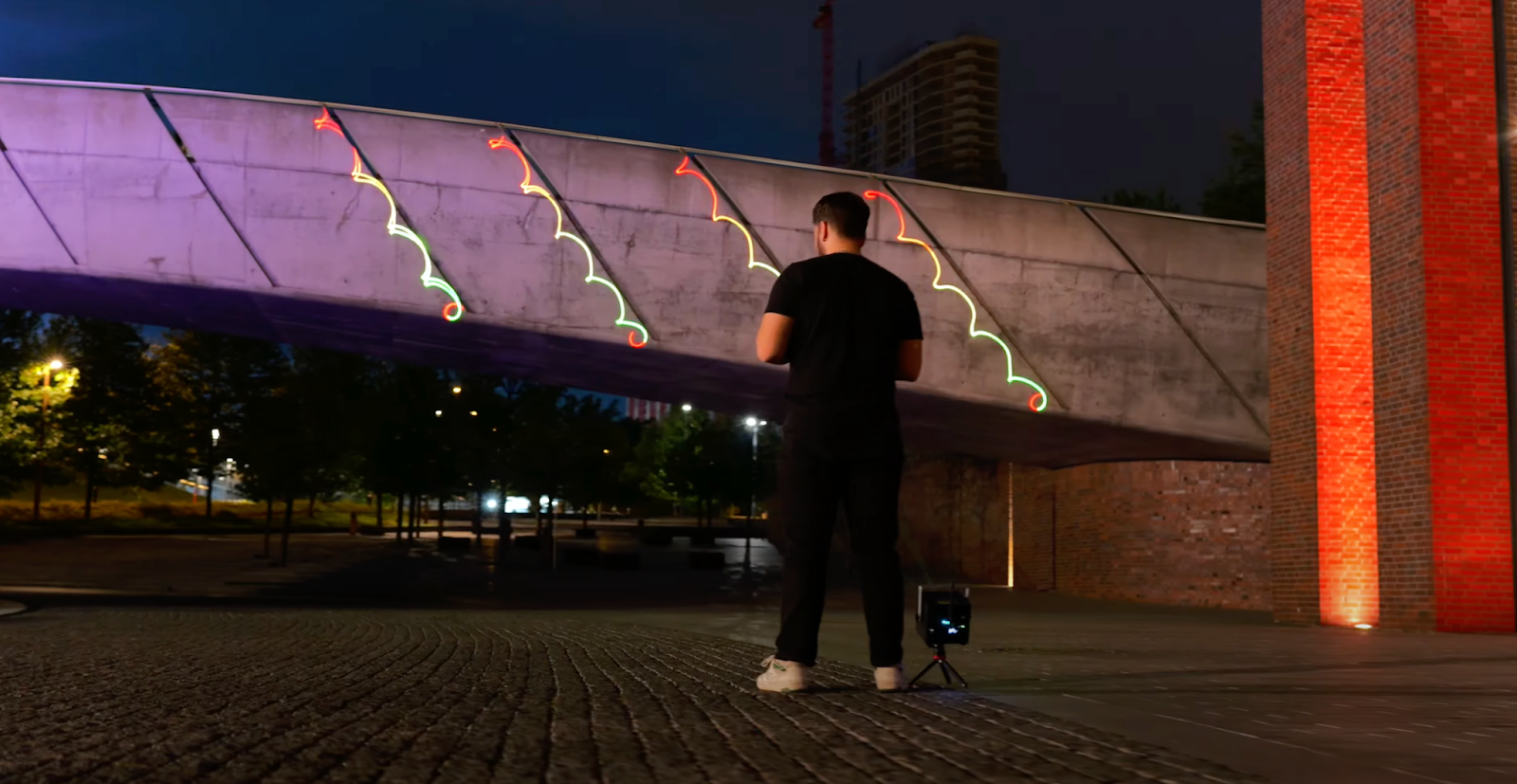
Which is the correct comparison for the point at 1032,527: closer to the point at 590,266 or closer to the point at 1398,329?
the point at 590,266

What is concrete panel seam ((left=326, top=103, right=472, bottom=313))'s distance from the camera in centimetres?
2186

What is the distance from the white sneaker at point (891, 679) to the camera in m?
5.96

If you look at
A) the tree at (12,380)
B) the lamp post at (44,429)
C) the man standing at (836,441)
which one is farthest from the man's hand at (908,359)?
the lamp post at (44,429)

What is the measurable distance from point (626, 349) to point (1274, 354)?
9.89 m

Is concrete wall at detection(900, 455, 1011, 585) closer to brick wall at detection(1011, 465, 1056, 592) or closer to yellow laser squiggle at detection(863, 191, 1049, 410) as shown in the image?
brick wall at detection(1011, 465, 1056, 592)

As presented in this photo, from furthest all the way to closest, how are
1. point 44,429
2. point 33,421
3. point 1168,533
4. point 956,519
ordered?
point 33,421
point 44,429
point 956,519
point 1168,533

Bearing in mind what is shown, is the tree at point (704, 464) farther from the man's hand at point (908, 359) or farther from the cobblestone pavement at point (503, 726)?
the man's hand at point (908, 359)

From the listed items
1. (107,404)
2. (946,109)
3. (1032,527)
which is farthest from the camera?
(946,109)

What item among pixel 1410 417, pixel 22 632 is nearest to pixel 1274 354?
pixel 1410 417

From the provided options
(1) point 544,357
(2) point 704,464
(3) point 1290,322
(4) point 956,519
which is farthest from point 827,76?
(3) point 1290,322

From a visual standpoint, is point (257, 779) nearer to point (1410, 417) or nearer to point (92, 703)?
point (92, 703)

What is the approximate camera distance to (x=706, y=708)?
17.7 feet

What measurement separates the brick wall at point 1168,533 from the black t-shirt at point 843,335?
17.4 meters

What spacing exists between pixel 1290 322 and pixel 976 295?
628cm
